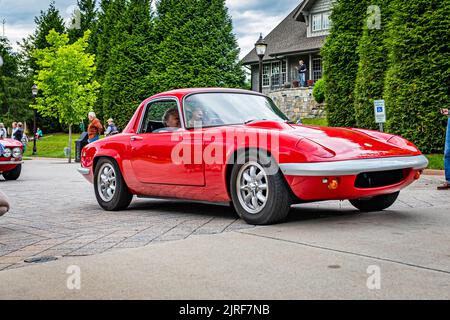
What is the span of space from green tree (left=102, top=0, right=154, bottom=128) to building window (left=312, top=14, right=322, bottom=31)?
11.6m

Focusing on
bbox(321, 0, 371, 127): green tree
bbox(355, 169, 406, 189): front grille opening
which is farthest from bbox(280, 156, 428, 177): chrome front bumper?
bbox(321, 0, 371, 127): green tree

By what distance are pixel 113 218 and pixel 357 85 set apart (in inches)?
580

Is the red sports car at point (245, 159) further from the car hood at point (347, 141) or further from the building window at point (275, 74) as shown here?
the building window at point (275, 74)

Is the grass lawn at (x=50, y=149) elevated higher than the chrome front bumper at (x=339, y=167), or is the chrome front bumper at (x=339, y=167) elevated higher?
the chrome front bumper at (x=339, y=167)

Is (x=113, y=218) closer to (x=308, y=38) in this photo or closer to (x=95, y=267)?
(x=95, y=267)

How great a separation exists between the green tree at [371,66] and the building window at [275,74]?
2408 centimetres

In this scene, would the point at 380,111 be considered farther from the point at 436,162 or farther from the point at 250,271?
the point at 250,271

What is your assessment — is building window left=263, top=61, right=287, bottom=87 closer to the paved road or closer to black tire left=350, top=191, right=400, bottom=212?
the paved road

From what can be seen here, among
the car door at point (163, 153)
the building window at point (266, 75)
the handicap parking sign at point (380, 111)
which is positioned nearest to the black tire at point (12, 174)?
the car door at point (163, 153)

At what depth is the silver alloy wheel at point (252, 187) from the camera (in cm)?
555

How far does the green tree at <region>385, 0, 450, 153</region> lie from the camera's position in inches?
591

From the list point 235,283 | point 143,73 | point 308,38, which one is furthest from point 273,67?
point 235,283

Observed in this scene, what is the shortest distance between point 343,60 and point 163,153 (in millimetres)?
17110

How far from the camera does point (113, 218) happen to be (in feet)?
21.7
